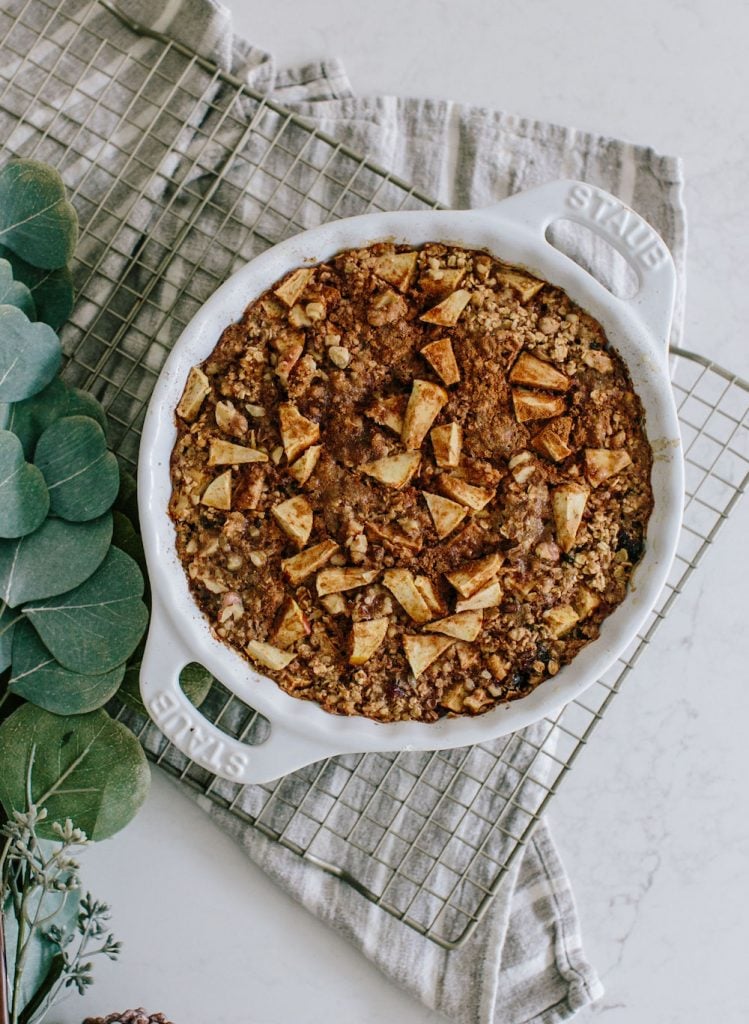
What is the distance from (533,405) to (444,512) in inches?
7.2

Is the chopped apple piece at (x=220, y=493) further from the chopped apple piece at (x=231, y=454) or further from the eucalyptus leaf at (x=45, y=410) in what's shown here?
the eucalyptus leaf at (x=45, y=410)

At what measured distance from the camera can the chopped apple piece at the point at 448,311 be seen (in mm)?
1313

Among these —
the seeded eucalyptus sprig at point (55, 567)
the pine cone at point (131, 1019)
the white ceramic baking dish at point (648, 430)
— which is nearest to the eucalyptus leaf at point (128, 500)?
the seeded eucalyptus sprig at point (55, 567)

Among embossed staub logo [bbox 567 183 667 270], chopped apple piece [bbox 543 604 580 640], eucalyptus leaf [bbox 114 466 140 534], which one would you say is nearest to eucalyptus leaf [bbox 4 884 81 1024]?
eucalyptus leaf [bbox 114 466 140 534]

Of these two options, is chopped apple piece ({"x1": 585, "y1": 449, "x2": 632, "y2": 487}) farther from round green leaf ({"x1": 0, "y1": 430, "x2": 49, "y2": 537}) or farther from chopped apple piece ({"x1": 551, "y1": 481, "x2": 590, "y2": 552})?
round green leaf ({"x1": 0, "y1": 430, "x2": 49, "y2": 537})

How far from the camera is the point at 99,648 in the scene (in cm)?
137

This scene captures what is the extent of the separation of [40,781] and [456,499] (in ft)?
2.30

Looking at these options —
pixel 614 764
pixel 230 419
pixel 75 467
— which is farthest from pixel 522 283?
pixel 614 764

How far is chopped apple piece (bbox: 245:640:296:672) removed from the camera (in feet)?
4.39

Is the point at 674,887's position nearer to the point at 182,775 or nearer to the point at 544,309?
the point at 182,775

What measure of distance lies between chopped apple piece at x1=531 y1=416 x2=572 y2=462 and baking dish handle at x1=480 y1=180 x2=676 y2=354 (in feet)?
0.54

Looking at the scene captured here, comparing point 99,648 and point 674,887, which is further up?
point 99,648

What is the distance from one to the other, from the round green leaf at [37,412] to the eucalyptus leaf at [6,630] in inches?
8.6

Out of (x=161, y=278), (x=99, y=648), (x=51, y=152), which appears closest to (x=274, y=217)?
(x=161, y=278)
